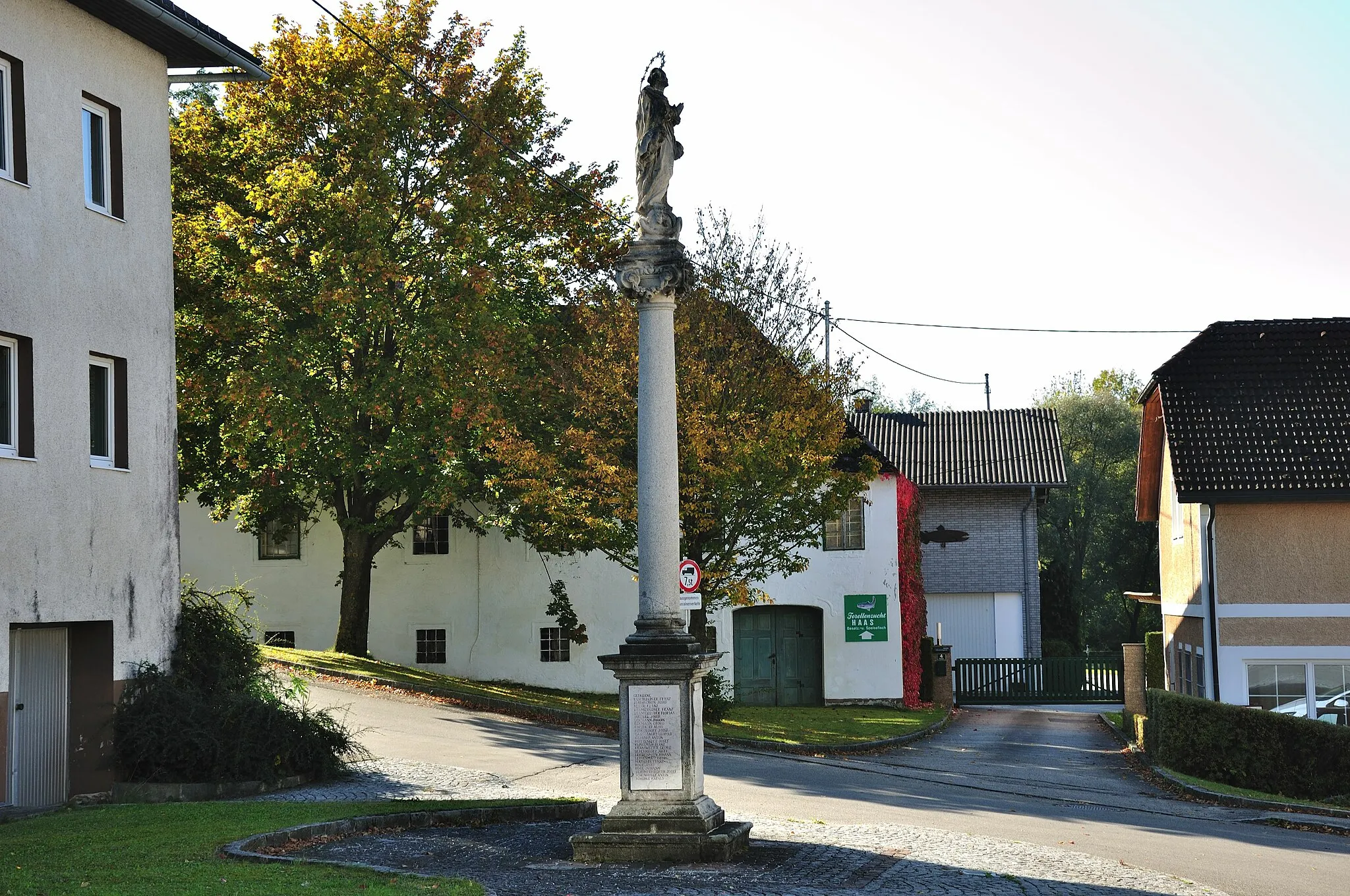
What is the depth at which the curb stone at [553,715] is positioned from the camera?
2402cm

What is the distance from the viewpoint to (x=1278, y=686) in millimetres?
23203

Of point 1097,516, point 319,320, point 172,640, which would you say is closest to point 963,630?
point 1097,516

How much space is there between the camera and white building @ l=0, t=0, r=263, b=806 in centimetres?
1550

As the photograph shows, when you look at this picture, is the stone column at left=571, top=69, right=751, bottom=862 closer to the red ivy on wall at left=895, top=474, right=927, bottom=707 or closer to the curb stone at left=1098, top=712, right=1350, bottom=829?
the curb stone at left=1098, top=712, right=1350, bottom=829

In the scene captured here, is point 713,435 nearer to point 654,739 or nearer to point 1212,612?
point 1212,612

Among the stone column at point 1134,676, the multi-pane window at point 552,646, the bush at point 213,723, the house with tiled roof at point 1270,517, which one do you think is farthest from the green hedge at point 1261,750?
the multi-pane window at point 552,646

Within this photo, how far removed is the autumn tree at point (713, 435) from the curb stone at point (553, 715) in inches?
95.2

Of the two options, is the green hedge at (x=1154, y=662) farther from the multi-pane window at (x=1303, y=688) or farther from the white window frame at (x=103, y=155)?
the white window frame at (x=103, y=155)

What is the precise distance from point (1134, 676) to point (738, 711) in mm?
9624

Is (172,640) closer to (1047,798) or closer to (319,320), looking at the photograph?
(319,320)

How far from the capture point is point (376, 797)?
15617mm

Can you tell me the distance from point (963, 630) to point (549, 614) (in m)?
18.9

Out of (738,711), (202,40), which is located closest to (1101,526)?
(738,711)

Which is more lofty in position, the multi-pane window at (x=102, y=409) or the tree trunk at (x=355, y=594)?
the multi-pane window at (x=102, y=409)
